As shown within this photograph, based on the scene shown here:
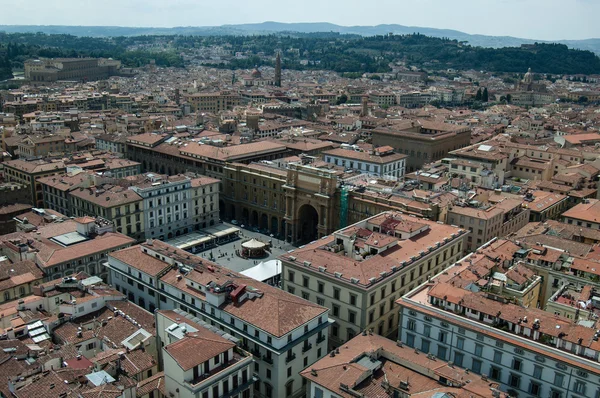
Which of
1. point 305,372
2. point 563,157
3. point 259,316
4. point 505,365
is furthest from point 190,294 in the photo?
point 563,157

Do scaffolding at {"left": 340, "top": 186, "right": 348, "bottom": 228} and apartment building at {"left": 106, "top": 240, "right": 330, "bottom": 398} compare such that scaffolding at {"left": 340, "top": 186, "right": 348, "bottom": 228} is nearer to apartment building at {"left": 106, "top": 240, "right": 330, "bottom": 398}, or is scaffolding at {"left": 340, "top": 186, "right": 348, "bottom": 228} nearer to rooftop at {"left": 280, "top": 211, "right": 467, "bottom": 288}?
rooftop at {"left": 280, "top": 211, "right": 467, "bottom": 288}

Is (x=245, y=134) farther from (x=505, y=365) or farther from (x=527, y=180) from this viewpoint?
(x=505, y=365)

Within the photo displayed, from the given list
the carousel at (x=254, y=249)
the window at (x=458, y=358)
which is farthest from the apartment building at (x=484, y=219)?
the window at (x=458, y=358)

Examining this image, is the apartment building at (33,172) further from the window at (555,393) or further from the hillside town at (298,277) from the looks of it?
the window at (555,393)

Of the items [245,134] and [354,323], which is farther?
[245,134]

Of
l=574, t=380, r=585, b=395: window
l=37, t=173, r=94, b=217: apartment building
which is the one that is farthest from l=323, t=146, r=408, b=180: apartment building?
l=574, t=380, r=585, b=395: window

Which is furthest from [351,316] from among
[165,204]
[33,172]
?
[33,172]
